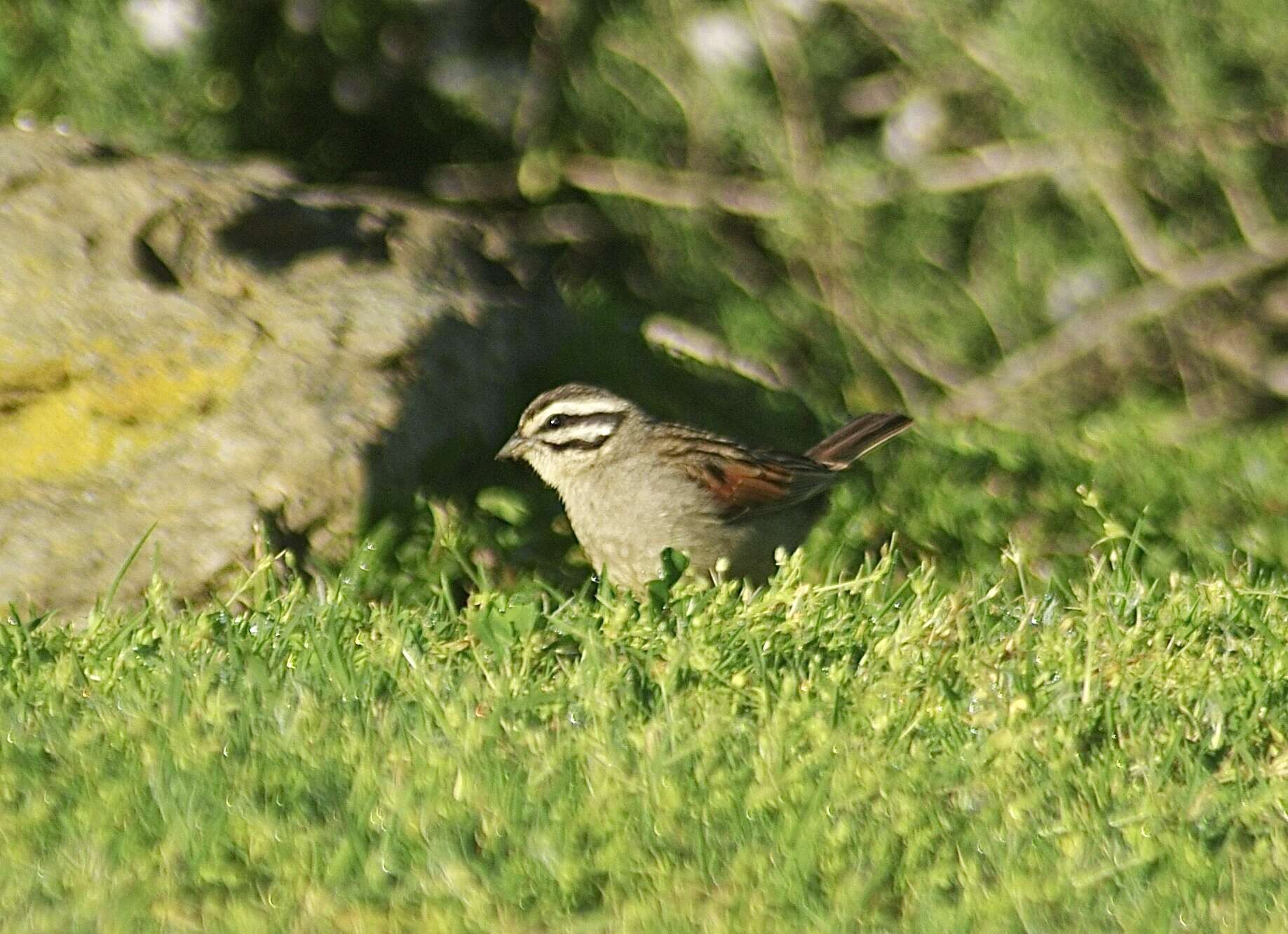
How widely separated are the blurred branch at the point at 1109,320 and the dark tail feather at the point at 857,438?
281 centimetres

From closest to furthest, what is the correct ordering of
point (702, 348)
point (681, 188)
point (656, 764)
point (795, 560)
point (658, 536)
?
point (656, 764) < point (795, 560) < point (658, 536) < point (702, 348) < point (681, 188)

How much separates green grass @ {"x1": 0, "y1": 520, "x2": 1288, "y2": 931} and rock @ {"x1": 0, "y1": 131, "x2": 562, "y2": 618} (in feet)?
2.68

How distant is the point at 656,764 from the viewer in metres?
5.03

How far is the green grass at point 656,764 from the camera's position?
4.50 meters

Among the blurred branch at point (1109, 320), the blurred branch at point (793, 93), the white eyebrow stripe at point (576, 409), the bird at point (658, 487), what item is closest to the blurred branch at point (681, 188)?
the blurred branch at point (793, 93)

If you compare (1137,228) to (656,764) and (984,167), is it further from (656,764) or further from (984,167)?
(656,764)

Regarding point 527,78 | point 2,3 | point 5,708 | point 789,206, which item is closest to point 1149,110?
point 789,206

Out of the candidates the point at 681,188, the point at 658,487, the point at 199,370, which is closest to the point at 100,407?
the point at 199,370

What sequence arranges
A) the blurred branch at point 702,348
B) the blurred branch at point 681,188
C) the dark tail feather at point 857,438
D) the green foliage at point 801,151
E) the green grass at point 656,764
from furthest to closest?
1. the blurred branch at point 681,188
2. the green foliage at point 801,151
3. the blurred branch at point 702,348
4. the dark tail feather at point 857,438
5. the green grass at point 656,764

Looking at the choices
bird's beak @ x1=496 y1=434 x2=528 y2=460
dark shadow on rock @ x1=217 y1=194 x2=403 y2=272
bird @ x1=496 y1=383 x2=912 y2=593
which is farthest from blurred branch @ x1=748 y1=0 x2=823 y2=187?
bird's beak @ x1=496 y1=434 x2=528 y2=460

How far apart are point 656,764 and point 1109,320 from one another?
655cm

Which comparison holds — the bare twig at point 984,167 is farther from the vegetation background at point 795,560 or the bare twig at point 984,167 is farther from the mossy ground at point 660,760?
the mossy ground at point 660,760

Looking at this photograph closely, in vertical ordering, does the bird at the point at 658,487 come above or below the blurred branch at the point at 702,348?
below

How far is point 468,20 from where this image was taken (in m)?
11.0
